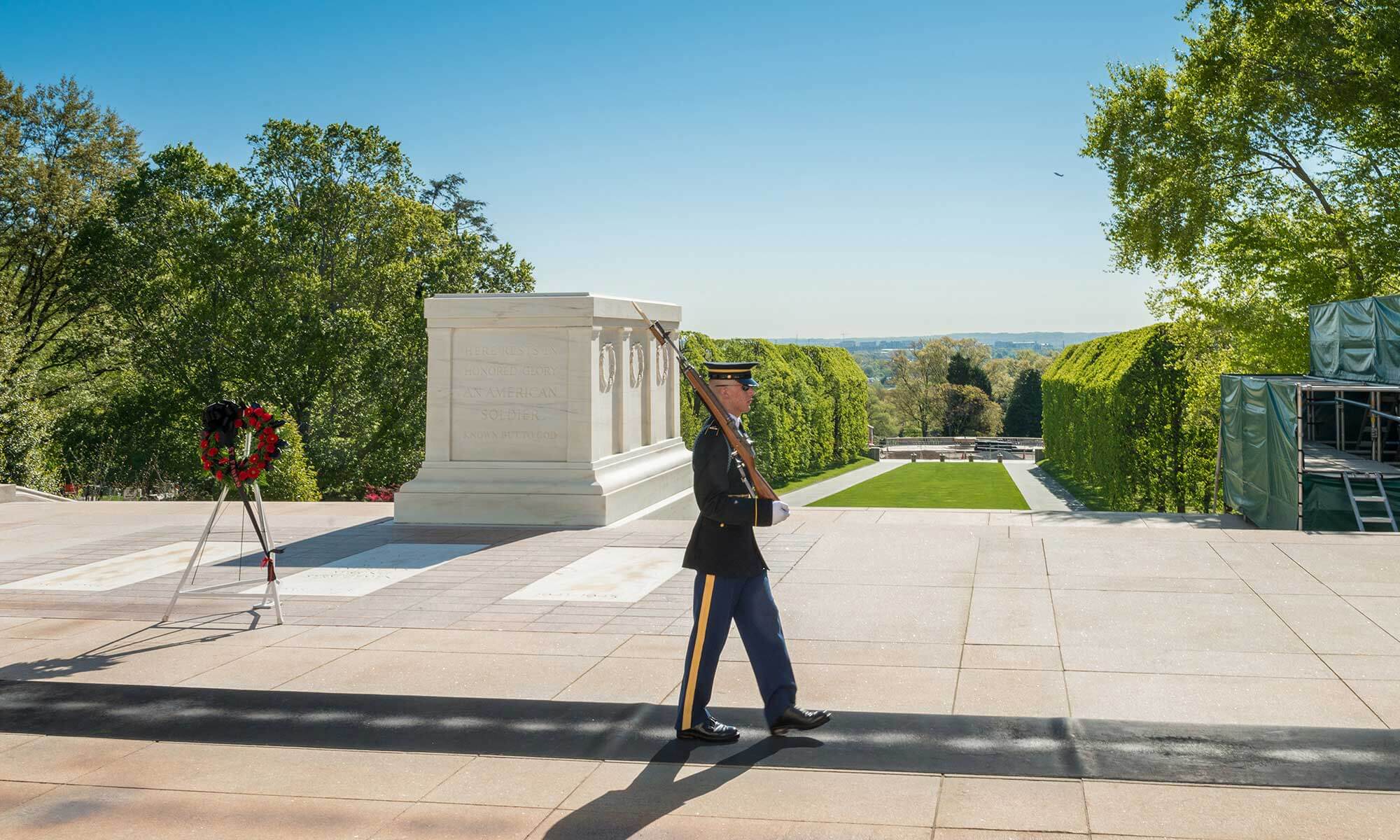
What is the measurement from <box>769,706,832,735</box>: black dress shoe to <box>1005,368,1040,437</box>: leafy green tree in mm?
82547

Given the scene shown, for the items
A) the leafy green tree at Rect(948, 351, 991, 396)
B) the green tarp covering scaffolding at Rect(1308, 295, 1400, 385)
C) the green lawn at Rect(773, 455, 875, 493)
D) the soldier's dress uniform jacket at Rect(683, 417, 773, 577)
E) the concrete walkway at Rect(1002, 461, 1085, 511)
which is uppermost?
the leafy green tree at Rect(948, 351, 991, 396)

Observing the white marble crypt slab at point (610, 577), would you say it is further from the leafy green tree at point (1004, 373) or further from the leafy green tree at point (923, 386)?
the leafy green tree at point (1004, 373)

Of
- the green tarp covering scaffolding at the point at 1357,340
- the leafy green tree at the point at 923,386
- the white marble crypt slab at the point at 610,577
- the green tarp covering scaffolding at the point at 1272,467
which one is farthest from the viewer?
the leafy green tree at the point at 923,386

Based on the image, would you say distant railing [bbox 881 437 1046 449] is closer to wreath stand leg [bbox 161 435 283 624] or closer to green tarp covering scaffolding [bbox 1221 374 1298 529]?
green tarp covering scaffolding [bbox 1221 374 1298 529]

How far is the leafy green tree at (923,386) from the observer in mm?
94500

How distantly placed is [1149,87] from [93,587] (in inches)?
969

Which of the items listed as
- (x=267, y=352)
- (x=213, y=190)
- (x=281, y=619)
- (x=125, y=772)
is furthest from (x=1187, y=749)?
(x=213, y=190)

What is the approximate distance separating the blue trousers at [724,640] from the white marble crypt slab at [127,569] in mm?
5917

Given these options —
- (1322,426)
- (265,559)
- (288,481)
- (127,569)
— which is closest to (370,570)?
(265,559)

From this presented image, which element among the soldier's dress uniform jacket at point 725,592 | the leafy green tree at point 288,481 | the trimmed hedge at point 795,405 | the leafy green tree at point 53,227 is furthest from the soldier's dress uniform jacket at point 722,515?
the leafy green tree at point 53,227

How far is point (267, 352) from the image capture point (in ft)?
100

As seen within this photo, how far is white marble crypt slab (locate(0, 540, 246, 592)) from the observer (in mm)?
9023

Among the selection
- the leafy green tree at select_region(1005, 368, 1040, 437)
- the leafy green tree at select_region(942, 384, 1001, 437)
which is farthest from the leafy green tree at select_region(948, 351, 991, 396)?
the leafy green tree at select_region(1005, 368, 1040, 437)

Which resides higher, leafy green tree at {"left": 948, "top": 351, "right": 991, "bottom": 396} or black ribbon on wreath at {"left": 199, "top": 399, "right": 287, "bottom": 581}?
leafy green tree at {"left": 948, "top": 351, "right": 991, "bottom": 396}
